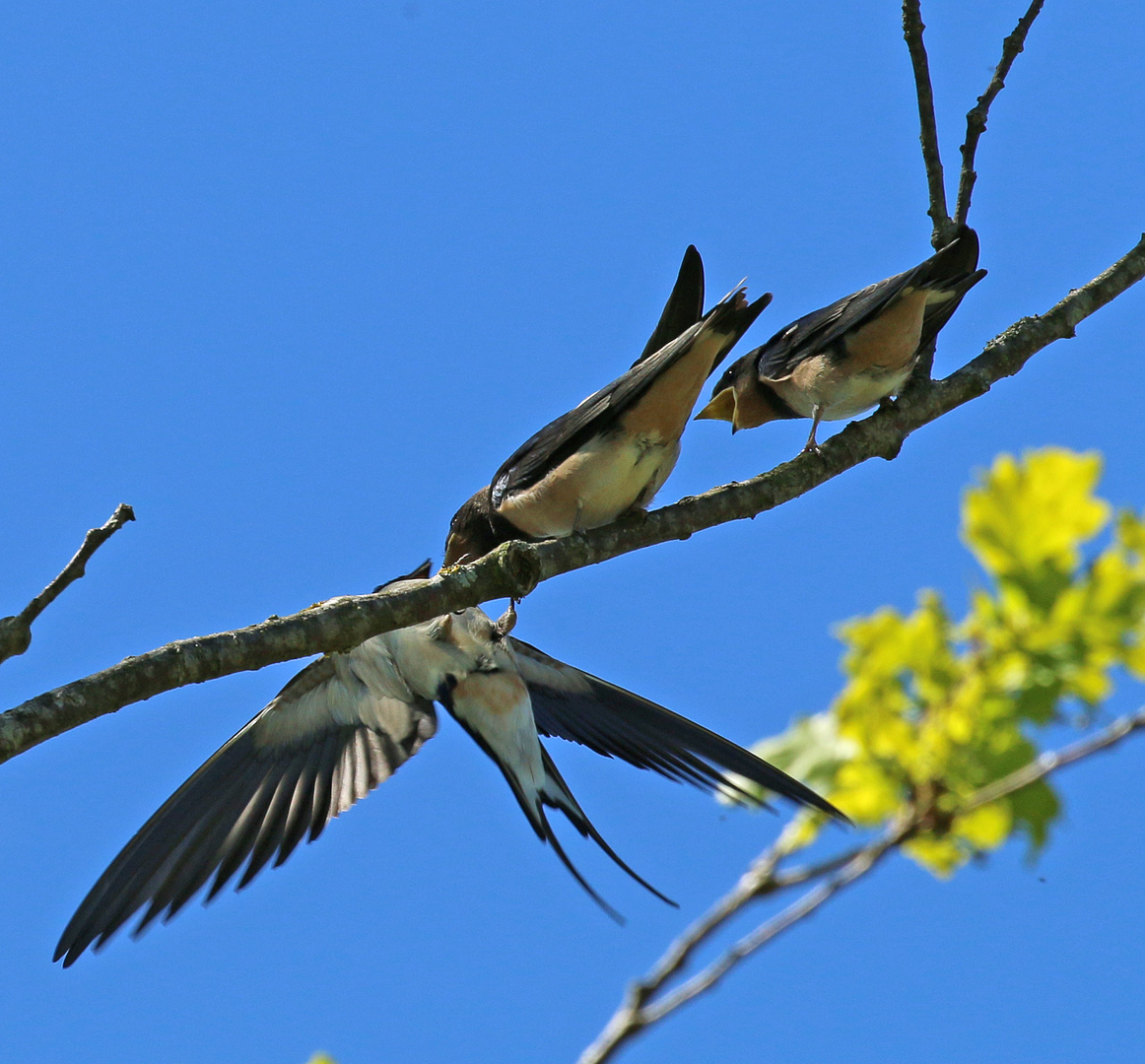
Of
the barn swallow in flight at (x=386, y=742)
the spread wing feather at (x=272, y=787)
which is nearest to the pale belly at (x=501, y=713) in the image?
the barn swallow in flight at (x=386, y=742)

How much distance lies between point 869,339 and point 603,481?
50.3 inches

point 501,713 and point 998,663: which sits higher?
point 501,713

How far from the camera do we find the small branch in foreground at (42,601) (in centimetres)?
329

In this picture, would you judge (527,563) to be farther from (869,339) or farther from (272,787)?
(272,787)

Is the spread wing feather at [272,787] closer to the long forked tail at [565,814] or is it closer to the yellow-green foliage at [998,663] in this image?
the long forked tail at [565,814]

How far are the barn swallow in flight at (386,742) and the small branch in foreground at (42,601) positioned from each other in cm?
220

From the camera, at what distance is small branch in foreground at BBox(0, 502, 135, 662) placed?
329 centimetres

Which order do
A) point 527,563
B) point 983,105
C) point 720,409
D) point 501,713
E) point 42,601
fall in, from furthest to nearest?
point 720,409
point 501,713
point 983,105
point 527,563
point 42,601

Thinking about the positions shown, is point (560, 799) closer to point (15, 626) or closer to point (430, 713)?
point (430, 713)

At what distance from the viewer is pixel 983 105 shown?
505 centimetres

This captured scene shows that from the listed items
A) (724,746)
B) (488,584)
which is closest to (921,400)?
(724,746)

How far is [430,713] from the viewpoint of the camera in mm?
6391

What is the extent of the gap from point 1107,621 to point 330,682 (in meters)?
4.77

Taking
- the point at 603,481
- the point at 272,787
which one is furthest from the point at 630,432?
the point at 272,787
